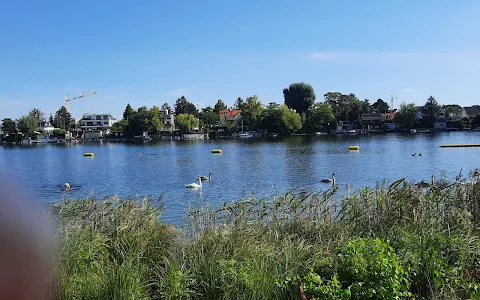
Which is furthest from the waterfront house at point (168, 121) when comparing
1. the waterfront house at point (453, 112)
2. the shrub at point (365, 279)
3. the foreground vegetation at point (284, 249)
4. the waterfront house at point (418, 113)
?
the shrub at point (365, 279)

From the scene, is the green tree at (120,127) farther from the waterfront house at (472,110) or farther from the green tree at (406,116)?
the waterfront house at (472,110)

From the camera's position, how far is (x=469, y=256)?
5.84m

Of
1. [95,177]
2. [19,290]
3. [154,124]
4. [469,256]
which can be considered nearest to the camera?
[19,290]

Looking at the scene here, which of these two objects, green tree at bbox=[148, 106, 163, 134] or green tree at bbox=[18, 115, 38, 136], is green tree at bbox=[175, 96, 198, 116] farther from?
green tree at bbox=[18, 115, 38, 136]

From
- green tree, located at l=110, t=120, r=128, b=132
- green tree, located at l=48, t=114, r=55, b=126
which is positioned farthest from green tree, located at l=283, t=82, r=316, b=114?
green tree, located at l=48, t=114, r=55, b=126

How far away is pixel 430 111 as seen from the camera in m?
146

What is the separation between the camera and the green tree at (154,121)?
15300cm

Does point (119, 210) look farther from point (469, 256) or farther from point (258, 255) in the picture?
point (469, 256)

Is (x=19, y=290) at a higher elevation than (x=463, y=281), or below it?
higher

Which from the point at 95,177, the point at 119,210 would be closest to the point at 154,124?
the point at 95,177

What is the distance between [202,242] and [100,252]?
5.12ft

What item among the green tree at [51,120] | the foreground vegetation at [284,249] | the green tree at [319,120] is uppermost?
the green tree at [51,120]

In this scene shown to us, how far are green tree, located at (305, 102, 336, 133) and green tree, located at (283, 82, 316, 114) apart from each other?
33.9 feet

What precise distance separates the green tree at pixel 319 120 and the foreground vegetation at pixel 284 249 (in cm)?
13613
